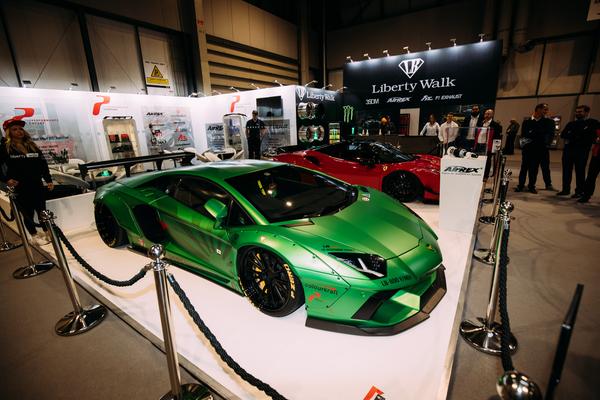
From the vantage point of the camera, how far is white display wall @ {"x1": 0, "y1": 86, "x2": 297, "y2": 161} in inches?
302

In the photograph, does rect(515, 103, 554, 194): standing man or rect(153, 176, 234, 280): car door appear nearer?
rect(153, 176, 234, 280): car door

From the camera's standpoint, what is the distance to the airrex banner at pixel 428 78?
9.58 m

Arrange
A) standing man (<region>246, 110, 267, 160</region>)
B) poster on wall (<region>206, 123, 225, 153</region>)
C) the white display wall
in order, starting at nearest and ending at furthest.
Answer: the white display wall
standing man (<region>246, 110, 267, 160</region>)
poster on wall (<region>206, 123, 225, 153</region>)

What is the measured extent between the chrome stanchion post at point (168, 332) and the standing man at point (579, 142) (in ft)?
21.2

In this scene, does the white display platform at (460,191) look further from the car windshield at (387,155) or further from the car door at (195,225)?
the car door at (195,225)

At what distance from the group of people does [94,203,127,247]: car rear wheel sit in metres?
0.84

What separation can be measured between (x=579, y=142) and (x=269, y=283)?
5906mm

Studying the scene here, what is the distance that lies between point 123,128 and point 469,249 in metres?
9.98

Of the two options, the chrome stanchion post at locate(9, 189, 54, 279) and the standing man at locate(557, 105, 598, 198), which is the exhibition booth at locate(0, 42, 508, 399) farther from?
the standing man at locate(557, 105, 598, 198)

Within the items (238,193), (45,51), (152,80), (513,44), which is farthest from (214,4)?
(238,193)

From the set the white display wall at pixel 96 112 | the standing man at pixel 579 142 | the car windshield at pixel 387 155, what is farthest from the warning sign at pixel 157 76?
the standing man at pixel 579 142

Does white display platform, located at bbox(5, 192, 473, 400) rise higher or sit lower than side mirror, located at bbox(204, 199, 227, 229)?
lower

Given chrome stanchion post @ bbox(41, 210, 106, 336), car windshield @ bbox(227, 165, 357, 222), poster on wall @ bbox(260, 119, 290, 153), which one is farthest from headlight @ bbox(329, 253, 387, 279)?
poster on wall @ bbox(260, 119, 290, 153)

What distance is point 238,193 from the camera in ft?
7.84
